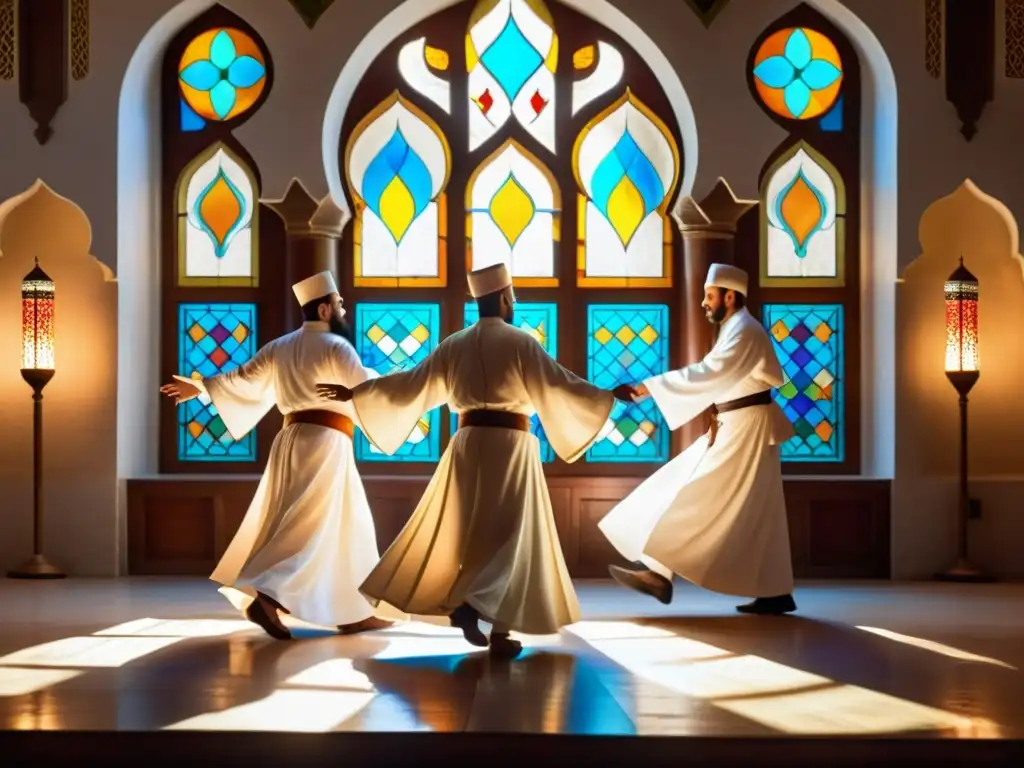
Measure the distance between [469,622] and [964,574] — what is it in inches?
138

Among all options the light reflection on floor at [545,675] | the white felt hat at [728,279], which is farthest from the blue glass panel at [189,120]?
the white felt hat at [728,279]

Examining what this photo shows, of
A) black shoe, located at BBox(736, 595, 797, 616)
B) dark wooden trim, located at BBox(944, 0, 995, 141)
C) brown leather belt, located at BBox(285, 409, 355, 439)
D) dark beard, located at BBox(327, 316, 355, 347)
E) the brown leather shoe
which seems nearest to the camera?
the brown leather shoe

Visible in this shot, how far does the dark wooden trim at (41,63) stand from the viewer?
748 centimetres

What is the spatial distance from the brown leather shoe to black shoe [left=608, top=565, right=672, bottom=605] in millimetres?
1066

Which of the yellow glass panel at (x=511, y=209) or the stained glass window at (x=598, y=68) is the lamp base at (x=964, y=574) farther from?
the stained glass window at (x=598, y=68)

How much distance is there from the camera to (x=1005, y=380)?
7.61m

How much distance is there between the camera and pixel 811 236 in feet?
26.0

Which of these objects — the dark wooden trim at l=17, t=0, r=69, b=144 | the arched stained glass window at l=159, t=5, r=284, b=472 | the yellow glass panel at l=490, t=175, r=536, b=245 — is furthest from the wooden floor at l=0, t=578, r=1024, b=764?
the dark wooden trim at l=17, t=0, r=69, b=144

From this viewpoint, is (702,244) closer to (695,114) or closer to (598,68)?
(695,114)

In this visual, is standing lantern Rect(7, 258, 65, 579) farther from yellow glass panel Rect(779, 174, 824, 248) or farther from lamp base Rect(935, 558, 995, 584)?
lamp base Rect(935, 558, 995, 584)

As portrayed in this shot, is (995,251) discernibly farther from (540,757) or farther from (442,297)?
(540,757)

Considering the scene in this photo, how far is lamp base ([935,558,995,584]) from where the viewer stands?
289 inches

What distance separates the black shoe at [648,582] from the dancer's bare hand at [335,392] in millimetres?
1532

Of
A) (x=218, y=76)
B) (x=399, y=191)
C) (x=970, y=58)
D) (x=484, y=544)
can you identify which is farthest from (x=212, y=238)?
(x=970, y=58)
